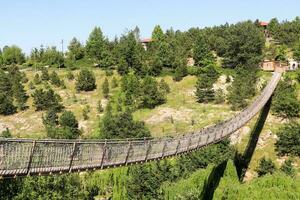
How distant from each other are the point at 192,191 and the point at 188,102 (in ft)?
148

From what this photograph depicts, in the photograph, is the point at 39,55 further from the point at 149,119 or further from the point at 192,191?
the point at 192,191

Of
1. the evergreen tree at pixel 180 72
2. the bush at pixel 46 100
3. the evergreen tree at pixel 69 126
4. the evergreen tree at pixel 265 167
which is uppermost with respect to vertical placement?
the evergreen tree at pixel 180 72

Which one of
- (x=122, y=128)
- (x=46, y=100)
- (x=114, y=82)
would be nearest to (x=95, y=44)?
(x=114, y=82)

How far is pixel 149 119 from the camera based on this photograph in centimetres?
9194

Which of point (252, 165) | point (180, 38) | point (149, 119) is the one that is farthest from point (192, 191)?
point (180, 38)

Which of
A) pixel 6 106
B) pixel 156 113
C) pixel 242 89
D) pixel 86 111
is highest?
pixel 242 89

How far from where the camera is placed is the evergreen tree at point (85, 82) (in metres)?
108

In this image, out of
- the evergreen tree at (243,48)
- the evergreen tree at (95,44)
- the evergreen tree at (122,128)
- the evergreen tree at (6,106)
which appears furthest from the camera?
the evergreen tree at (95,44)

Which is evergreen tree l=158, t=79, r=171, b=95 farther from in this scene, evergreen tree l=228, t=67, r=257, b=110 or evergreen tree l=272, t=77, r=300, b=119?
evergreen tree l=272, t=77, r=300, b=119

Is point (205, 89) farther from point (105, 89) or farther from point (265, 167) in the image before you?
point (265, 167)

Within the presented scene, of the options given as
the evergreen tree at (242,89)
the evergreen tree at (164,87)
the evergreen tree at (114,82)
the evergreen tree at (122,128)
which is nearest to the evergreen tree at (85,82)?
the evergreen tree at (114,82)

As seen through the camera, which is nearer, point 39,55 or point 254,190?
point 254,190

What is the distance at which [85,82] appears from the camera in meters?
109

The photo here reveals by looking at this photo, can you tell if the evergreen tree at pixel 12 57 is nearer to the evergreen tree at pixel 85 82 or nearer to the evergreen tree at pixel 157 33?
the evergreen tree at pixel 157 33
